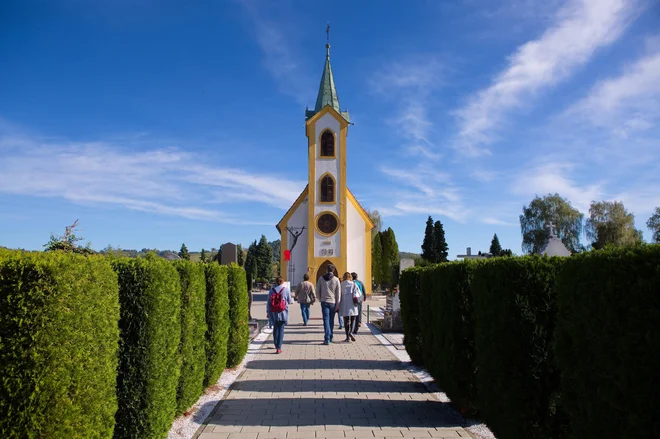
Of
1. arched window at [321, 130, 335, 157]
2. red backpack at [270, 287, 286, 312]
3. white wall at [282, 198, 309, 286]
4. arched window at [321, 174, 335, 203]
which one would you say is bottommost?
red backpack at [270, 287, 286, 312]

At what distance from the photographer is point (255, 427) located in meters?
5.86

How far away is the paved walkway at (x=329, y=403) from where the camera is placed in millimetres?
5727

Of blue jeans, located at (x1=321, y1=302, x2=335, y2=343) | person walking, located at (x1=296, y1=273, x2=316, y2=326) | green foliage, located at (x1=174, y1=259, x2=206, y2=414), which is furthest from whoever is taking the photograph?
person walking, located at (x1=296, y1=273, x2=316, y2=326)

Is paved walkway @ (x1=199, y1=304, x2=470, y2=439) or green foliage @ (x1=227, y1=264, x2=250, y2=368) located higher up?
green foliage @ (x1=227, y1=264, x2=250, y2=368)

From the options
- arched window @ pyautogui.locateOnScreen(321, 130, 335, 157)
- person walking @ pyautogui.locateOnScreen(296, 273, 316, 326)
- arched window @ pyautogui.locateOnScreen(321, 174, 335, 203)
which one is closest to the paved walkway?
person walking @ pyautogui.locateOnScreen(296, 273, 316, 326)

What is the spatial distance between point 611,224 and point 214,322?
4173 centimetres

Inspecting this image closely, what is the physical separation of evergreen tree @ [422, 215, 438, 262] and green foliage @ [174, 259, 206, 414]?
55.3 metres

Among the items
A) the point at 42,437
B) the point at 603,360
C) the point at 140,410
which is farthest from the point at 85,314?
the point at 603,360

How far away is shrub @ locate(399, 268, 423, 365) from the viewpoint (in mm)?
9328

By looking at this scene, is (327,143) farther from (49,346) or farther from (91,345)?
(49,346)

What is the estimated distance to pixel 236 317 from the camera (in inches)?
369

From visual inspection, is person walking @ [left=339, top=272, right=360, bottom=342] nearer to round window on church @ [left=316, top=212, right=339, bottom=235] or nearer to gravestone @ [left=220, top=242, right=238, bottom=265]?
gravestone @ [left=220, top=242, right=238, bottom=265]

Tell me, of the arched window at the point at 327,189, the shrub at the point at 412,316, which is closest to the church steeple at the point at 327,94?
the arched window at the point at 327,189

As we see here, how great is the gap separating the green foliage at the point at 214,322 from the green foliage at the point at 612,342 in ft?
17.1
